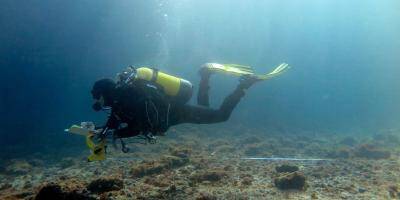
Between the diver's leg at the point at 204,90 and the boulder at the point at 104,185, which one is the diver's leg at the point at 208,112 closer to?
the diver's leg at the point at 204,90

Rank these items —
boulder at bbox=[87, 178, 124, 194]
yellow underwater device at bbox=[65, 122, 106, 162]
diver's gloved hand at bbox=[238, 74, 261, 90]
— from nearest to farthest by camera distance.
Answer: yellow underwater device at bbox=[65, 122, 106, 162] < boulder at bbox=[87, 178, 124, 194] < diver's gloved hand at bbox=[238, 74, 261, 90]

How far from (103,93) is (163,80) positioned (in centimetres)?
117

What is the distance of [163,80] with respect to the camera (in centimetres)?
684

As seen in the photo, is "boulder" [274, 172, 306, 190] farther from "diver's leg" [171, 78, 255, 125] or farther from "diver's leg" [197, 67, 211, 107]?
"diver's leg" [197, 67, 211, 107]

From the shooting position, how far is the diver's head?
6.25 m

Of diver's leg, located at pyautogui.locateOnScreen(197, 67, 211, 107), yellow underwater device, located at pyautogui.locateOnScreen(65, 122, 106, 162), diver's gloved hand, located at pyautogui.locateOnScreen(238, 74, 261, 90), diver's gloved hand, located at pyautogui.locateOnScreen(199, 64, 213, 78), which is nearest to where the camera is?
yellow underwater device, located at pyautogui.locateOnScreen(65, 122, 106, 162)

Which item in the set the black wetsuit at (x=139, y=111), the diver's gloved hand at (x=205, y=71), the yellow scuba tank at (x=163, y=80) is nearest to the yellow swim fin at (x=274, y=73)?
the diver's gloved hand at (x=205, y=71)

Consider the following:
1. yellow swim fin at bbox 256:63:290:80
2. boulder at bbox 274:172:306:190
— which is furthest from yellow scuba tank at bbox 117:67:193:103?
boulder at bbox 274:172:306:190

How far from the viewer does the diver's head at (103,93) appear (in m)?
6.25

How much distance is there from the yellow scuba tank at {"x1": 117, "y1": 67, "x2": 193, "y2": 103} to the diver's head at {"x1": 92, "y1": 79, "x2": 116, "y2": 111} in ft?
0.96

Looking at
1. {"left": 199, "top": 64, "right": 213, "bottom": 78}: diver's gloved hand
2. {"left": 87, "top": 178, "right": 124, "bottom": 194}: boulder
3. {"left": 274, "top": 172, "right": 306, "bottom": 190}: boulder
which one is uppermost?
{"left": 199, "top": 64, "right": 213, "bottom": 78}: diver's gloved hand

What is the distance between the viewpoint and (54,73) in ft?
147

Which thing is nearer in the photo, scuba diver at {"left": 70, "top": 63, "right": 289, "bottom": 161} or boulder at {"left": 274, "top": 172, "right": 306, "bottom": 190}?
scuba diver at {"left": 70, "top": 63, "right": 289, "bottom": 161}

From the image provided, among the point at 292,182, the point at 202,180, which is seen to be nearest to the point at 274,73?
the point at 292,182
